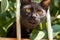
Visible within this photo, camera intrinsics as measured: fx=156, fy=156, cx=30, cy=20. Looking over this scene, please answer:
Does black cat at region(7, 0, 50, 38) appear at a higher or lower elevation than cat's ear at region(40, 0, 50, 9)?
lower

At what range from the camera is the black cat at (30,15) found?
61 cm

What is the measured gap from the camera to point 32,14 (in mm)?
625

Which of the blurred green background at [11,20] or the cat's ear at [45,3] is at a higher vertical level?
the cat's ear at [45,3]

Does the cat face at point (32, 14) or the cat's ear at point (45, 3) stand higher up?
the cat's ear at point (45, 3)

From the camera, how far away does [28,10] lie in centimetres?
65

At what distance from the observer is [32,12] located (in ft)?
2.08

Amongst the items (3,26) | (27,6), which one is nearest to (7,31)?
(3,26)

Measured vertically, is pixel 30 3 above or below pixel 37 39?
above

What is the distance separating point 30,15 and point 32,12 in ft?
0.07

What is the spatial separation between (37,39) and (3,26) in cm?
15

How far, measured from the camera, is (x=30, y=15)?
2.03 ft

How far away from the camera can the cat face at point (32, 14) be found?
615 millimetres

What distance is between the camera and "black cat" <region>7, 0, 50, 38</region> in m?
0.61

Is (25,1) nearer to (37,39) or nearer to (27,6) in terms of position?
(27,6)
